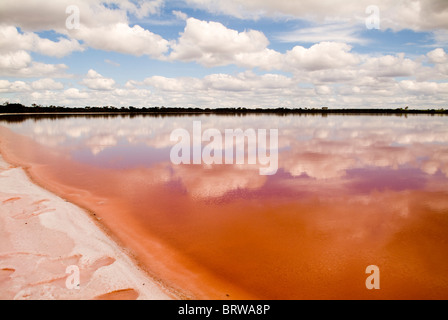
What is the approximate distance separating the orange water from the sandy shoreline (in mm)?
495

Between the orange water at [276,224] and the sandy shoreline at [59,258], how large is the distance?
1.62 ft

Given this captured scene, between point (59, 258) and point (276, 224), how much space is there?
549cm

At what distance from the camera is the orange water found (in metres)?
5.47

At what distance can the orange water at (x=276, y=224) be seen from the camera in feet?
17.9

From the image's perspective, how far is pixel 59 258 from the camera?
18.7ft

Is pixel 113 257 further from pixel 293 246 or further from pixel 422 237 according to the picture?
pixel 422 237

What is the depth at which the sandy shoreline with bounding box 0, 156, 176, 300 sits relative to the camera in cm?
476

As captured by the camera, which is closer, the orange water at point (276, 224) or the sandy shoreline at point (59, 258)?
the sandy shoreline at point (59, 258)

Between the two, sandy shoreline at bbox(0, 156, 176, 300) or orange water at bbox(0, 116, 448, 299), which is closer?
sandy shoreline at bbox(0, 156, 176, 300)

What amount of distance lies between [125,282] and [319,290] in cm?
371

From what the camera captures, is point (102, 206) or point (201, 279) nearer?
point (201, 279)
